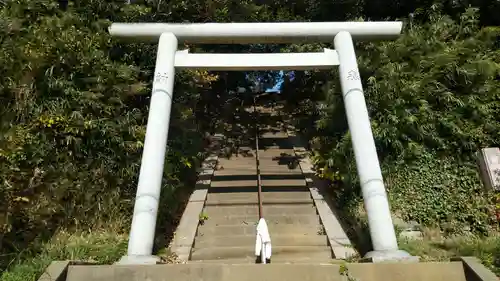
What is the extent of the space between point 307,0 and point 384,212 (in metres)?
6.64

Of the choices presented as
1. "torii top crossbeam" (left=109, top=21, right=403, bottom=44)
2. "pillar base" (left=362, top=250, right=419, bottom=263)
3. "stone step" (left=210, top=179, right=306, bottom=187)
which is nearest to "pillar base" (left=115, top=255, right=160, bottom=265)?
"pillar base" (left=362, top=250, right=419, bottom=263)

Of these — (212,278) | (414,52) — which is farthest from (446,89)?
(212,278)

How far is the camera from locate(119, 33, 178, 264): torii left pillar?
19.2 feet

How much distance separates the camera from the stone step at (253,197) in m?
8.59

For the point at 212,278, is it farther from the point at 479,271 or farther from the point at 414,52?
the point at 414,52

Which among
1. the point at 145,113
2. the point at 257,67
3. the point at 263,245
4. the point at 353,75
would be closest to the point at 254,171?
the point at 145,113

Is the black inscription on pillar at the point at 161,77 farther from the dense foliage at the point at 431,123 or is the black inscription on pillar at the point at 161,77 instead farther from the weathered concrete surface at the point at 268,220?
the dense foliage at the point at 431,123

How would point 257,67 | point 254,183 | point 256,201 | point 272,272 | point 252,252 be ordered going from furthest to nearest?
point 254,183 → point 256,201 → point 257,67 → point 252,252 → point 272,272

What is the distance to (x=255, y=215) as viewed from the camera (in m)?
8.12

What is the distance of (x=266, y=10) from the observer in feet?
33.3

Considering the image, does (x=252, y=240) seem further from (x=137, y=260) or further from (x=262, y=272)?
(x=137, y=260)

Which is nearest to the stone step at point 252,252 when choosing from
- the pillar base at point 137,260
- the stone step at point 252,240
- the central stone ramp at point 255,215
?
the central stone ramp at point 255,215

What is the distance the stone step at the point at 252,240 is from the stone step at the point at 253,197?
120cm

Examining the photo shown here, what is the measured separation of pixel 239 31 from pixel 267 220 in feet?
11.6
